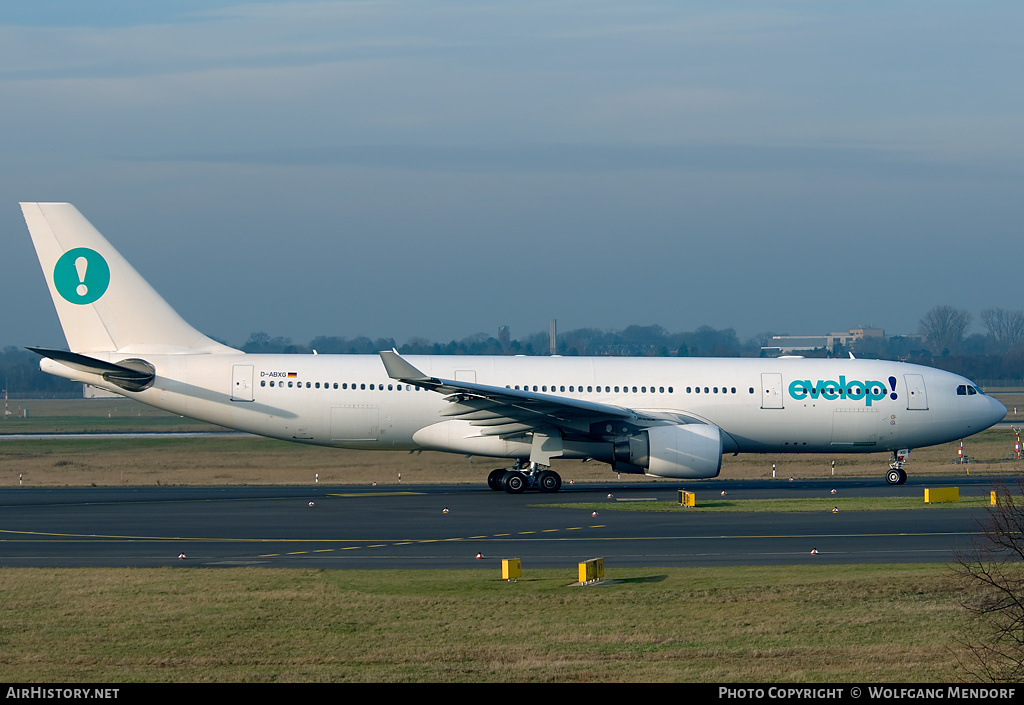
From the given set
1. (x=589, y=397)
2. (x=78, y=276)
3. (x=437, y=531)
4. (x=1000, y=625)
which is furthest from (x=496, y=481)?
(x=1000, y=625)

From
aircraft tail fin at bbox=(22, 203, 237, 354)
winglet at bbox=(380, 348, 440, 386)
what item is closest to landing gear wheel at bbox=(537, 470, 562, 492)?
winglet at bbox=(380, 348, 440, 386)

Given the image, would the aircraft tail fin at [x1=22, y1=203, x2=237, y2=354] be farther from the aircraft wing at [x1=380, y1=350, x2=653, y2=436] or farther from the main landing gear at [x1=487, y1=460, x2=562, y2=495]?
the main landing gear at [x1=487, y1=460, x2=562, y2=495]

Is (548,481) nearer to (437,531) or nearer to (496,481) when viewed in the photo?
(496,481)

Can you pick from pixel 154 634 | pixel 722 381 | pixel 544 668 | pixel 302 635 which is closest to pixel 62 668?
pixel 154 634

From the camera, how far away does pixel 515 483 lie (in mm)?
31797

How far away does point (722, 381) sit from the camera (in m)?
33.7

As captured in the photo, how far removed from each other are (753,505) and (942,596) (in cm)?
1258

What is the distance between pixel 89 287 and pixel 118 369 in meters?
3.04

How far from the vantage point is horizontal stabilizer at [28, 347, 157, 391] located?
2997 centimetres

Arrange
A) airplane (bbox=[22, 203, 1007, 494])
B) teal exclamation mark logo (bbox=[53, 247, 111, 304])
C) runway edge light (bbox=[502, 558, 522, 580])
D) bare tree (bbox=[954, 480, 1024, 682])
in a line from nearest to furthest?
bare tree (bbox=[954, 480, 1024, 682]) < runway edge light (bbox=[502, 558, 522, 580]) < airplane (bbox=[22, 203, 1007, 494]) < teal exclamation mark logo (bbox=[53, 247, 111, 304])

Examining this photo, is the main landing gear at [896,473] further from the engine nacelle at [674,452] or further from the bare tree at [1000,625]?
the bare tree at [1000,625]

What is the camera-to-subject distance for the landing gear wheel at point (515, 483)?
1251 inches

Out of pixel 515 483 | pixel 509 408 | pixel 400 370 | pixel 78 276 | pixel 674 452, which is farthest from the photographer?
pixel 78 276

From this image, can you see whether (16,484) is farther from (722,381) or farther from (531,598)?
(531,598)
